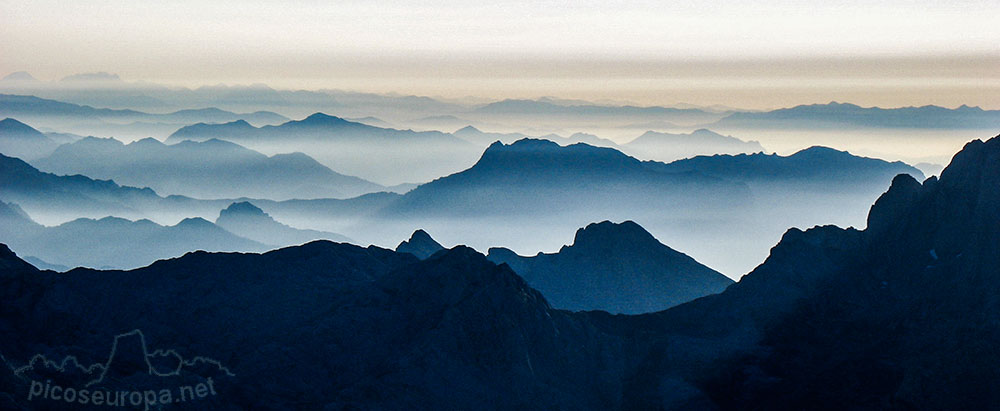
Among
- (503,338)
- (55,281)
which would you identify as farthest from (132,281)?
(503,338)

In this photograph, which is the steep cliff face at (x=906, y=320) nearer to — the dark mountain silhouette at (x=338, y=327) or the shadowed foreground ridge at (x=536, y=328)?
the shadowed foreground ridge at (x=536, y=328)

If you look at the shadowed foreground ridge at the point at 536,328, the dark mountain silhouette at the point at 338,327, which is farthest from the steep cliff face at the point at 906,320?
the dark mountain silhouette at the point at 338,327

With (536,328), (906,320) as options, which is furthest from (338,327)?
(906,320)

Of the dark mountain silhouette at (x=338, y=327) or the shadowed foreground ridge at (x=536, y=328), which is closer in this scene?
the dark mountain silhouette at (x=338, y=327)

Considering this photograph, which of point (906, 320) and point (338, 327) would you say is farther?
point (906, 320)

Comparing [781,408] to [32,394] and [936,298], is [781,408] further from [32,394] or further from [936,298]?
[32,394]

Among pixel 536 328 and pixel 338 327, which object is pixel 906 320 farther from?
pixel 338 327

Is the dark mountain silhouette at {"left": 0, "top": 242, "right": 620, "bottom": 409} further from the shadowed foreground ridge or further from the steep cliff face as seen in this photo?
the steep cliff face

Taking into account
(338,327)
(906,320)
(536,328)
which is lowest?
(338,327)

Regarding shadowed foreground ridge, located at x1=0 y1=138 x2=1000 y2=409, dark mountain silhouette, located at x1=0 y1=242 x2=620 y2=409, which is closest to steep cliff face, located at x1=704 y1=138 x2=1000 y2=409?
shadowed foreground ridge, located at x1=0 y1=138 x2=1000 y2=409
